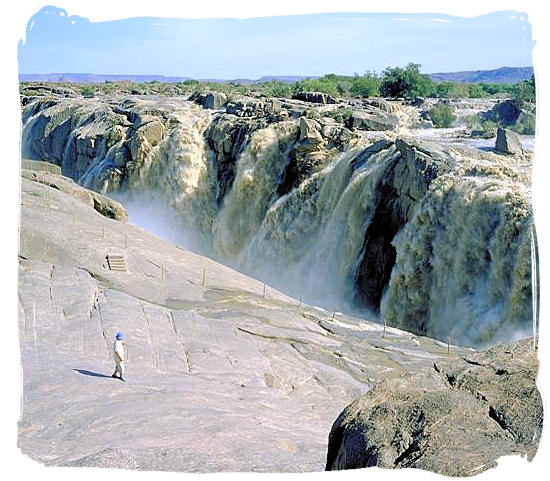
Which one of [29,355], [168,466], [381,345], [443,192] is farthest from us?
[443,192]

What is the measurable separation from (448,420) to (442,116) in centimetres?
2709

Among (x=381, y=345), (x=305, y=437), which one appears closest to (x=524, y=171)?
(x=381, y=345)

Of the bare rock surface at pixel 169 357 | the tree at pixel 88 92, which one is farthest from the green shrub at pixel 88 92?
→ the bare rock surface at pixel 169 357

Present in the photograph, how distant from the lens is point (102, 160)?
1286 inches

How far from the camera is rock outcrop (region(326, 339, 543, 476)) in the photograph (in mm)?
2566

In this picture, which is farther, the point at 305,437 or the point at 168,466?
the point at 305,437

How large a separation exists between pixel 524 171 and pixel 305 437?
1117cm

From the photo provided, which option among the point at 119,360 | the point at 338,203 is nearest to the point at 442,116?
the point at 338,203

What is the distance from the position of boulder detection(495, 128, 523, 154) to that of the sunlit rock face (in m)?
0.32

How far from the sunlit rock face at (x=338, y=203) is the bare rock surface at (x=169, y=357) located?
113 inches

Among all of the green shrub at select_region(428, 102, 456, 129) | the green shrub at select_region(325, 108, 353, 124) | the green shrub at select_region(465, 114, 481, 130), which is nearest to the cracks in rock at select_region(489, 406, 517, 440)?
the green shrub at select_region(325, 108, 353, 124)

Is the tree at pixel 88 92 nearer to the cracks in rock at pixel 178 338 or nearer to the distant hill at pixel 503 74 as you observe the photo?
the cracks in rock at pixel 178 338

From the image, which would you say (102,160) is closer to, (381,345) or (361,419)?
(381,345)

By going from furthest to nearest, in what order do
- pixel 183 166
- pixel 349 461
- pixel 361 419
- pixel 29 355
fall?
pixel 183 166 → pixel 29 355 → pixel 361 419 → pixel 349 461
